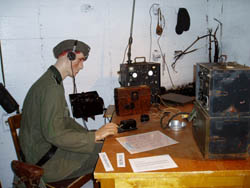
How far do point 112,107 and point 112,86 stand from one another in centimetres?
32

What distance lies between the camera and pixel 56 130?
139 cm

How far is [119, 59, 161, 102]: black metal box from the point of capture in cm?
206

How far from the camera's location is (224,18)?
269 cm

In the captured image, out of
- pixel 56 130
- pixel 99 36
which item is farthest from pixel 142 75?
pixel 56 130

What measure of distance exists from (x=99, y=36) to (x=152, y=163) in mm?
1588

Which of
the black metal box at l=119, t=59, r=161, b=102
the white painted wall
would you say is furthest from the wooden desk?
the white painted wall

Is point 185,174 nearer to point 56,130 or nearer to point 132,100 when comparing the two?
point 56,130

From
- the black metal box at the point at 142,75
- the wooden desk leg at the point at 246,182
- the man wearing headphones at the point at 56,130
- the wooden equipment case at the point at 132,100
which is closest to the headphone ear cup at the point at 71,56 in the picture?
the man wearing headphones at the point at 56,130

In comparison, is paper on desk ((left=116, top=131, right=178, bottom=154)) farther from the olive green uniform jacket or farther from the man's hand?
the olive green uniform jacket

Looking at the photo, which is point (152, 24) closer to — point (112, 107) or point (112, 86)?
point (112, 86)

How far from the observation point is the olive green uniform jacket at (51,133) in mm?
1388

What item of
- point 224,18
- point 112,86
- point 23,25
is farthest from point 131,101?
point 224,18

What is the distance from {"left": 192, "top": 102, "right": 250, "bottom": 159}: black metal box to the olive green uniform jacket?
0.72 metres

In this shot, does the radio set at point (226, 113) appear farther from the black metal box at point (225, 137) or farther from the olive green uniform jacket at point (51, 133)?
the olive green uniform jacket at point (51, 133)
